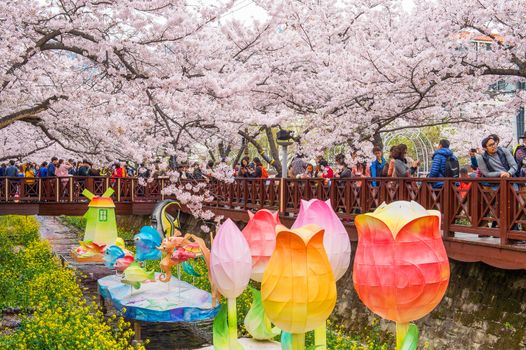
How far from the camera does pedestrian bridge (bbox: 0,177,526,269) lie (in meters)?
12.0

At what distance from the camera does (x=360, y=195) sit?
1688cm

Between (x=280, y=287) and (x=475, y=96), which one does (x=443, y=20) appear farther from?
(x=280, y=287)

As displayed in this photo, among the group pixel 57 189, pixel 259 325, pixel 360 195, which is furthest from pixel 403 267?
pixel 57 189

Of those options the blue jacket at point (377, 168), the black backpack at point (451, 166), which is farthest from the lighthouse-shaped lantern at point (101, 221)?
the black backpack at point (451, 166)

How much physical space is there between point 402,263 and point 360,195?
10963mm

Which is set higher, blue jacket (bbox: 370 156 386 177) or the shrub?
blue jacket (bbox: 370 156 386 177)

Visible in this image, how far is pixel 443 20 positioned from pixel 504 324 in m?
7.43

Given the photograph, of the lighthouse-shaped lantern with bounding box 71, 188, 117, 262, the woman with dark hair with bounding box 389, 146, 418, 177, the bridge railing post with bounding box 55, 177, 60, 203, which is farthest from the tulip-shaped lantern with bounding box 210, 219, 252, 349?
the bridge railing post with bounding box 55, 177, 60, 203

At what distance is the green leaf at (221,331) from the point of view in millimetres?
8758

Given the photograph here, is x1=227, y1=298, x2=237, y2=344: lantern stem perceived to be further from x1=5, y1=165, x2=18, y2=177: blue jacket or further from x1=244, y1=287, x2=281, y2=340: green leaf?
x1=5, y1=165, x2=18, y2=177: blue jacket

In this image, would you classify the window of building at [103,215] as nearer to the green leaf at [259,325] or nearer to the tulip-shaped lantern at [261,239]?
the green leaf at [259,325]

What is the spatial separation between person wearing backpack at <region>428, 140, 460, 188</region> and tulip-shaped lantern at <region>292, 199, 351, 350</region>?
21.4 ft

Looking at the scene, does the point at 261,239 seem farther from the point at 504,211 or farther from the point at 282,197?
the point at 282,197

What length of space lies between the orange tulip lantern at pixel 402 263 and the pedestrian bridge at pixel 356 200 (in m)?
6.15
